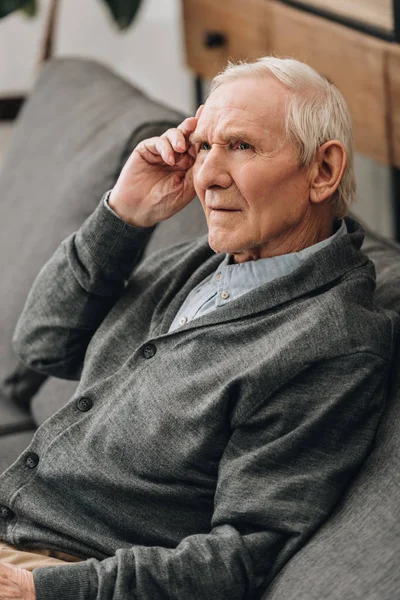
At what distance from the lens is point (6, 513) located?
158cm

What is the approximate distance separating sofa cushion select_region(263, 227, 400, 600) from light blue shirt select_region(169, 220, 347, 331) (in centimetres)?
21

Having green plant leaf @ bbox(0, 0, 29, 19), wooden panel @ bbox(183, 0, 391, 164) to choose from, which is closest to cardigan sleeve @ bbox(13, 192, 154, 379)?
wooden panel @ bbox(183, 0, 391, 164)

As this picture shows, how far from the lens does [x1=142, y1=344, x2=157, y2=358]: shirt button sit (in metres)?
1.52

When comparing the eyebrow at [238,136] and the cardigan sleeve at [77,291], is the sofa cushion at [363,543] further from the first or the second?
the cardigan sleeve at [77,291]

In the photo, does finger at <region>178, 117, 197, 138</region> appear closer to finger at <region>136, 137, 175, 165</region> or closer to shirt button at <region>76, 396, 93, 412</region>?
finger at <region>136, 137, 175, 165</region>

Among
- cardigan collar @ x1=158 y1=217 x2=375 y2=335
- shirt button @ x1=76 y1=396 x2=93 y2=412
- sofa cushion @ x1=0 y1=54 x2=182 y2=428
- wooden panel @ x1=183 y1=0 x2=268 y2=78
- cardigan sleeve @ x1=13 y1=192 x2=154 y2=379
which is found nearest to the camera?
cardigan collar @ x1=158 y1=217 x2=375 y2=335

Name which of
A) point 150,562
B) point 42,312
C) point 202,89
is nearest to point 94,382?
point 42,312

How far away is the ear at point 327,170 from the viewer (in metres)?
1.45

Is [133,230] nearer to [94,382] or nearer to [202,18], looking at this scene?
[94,382]

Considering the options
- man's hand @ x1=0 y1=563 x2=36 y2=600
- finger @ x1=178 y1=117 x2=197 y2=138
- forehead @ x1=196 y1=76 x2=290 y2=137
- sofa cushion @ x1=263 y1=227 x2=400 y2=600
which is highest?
forehead @ x1=196 y1=76 x2=290 y2=137

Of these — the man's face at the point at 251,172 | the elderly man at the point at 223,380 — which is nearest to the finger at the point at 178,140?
the elderly man at the point at 223,380

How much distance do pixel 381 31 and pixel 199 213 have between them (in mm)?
649

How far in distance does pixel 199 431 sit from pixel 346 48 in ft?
4.22

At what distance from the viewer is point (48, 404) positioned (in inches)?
81.0
